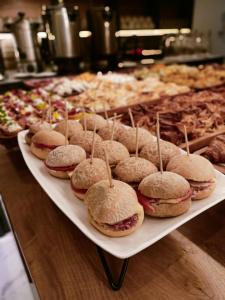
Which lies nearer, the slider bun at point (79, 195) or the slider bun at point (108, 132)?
the slider bun at point (79, 195)

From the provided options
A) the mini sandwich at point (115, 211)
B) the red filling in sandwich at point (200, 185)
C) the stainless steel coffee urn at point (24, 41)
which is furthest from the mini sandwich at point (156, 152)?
the stainless steel coffee urn at point (24, 41)

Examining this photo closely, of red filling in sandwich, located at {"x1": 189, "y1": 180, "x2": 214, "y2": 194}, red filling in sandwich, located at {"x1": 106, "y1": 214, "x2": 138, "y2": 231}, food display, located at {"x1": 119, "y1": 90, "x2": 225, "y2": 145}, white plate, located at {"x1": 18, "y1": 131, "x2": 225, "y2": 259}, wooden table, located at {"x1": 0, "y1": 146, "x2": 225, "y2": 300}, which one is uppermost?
red filling in sandwich, located at {"x1": 189, "y1": 180, "x2": 214, "y2": 194}

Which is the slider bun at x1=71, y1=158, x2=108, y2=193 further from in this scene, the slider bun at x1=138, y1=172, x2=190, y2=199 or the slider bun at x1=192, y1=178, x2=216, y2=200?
the slider bun at x1=192, y1=178, x2=216, y2=200

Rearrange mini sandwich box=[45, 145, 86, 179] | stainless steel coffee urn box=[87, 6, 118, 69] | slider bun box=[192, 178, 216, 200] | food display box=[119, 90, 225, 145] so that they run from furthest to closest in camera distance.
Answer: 1. stainless steel coffee urn box=[87, 6, 118, 69]
2. food display box=[119, 90, 225, 145]
3. mini sandwich box=[45, 145, 86, 179]
4. slider bun box=[192, 178, 216, 200]

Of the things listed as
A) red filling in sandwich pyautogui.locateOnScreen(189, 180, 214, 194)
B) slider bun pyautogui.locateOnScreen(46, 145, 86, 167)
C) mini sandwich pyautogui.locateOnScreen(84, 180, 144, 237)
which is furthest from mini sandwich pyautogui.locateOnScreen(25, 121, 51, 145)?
red filling in sandwich pyautogui.locateOnScreen(189, 180, 214, 194)

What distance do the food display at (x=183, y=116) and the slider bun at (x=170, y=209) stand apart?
71cm

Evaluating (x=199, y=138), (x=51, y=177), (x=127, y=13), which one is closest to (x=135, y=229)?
(x=51, y=177)

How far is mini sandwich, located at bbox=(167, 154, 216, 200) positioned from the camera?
0.91 m

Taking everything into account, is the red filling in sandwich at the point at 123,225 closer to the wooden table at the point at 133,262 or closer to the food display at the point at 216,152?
the wooden table at the point at 133,262

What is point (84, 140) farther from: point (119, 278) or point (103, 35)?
point (103, 35)

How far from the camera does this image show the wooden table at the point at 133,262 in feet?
2.57

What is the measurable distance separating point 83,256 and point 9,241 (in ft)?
5.41

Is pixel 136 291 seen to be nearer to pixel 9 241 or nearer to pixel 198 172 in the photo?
pixel 198 172

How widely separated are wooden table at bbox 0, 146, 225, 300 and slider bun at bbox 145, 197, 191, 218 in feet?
0.53
